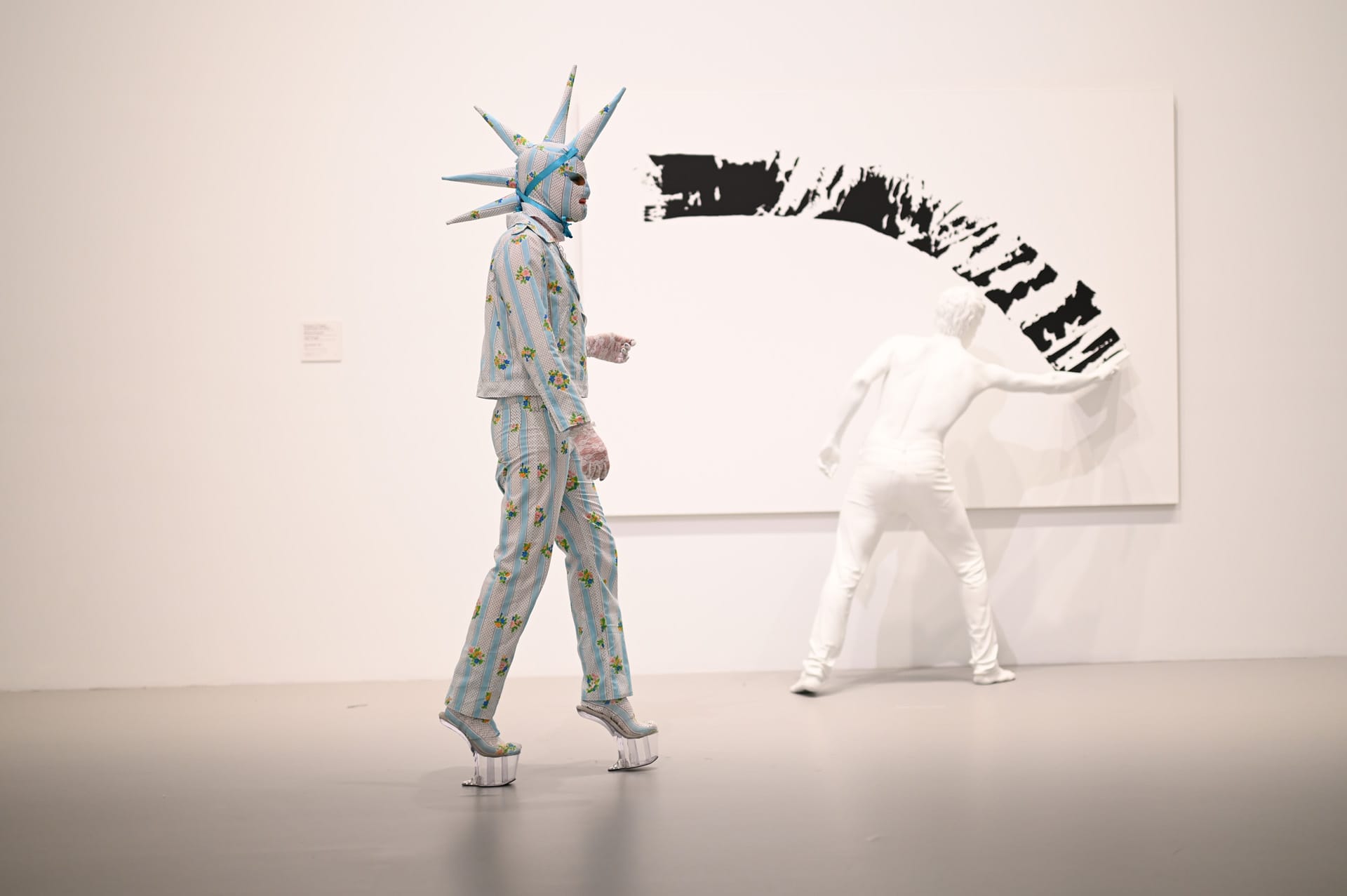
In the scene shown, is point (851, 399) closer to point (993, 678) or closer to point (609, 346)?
point (993, 678)

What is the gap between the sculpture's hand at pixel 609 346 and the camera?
3.55 m

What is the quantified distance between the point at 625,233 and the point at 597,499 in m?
2.11

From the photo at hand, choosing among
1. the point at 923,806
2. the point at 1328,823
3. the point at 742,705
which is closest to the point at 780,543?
the point at 742,705

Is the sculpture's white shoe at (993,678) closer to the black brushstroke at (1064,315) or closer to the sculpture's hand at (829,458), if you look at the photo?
the sculpture's hand at (829,458)

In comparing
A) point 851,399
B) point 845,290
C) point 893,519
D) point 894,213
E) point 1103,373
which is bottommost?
point 893,519

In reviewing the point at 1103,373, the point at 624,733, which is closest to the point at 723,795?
the point at 624,733

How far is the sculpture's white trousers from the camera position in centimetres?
465

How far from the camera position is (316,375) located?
17.0 feet

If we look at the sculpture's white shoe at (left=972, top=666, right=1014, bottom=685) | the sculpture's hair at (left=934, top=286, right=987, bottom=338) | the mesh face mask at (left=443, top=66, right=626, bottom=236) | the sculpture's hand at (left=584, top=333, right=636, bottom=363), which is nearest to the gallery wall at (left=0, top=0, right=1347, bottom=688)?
the sculpture's white shoe at (left=972, top=666, right=1014, bottom=685)

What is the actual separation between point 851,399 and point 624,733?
1949 millimetres

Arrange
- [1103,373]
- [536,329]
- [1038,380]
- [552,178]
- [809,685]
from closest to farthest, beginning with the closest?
[536,329]
[552,178]
[809,685]
[1038,380]
[1103,373]

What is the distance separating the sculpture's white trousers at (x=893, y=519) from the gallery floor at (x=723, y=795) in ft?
0.75

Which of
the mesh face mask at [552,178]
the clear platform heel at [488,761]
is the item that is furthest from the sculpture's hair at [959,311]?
the clear platform heel at [488,761]

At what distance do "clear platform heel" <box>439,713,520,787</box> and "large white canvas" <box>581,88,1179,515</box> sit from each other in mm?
2015
